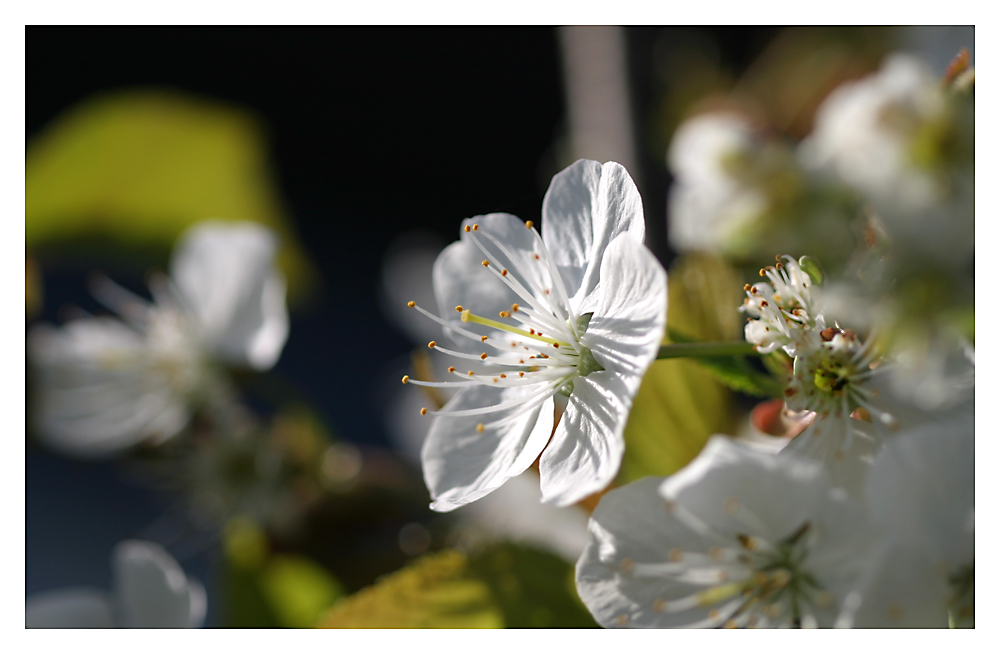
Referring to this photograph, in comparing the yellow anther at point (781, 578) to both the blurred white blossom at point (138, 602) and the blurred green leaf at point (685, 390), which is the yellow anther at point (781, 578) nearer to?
the blurred green leaf at point (685, 390)

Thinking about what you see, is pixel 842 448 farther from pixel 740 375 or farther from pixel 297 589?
pixel 297 589

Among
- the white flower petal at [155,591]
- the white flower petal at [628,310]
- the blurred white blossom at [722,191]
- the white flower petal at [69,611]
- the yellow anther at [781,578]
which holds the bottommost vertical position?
the white flower petal at [69,611]

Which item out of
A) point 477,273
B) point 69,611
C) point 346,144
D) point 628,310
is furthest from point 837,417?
point 346,144

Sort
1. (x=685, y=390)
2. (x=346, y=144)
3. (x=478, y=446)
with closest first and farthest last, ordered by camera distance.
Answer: (x=478, y=446) < (x=685, y=390) < (x=346, y=144)

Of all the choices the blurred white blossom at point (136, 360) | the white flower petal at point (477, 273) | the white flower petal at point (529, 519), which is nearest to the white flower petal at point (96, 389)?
the blurred white blossom at point (136, 360)
